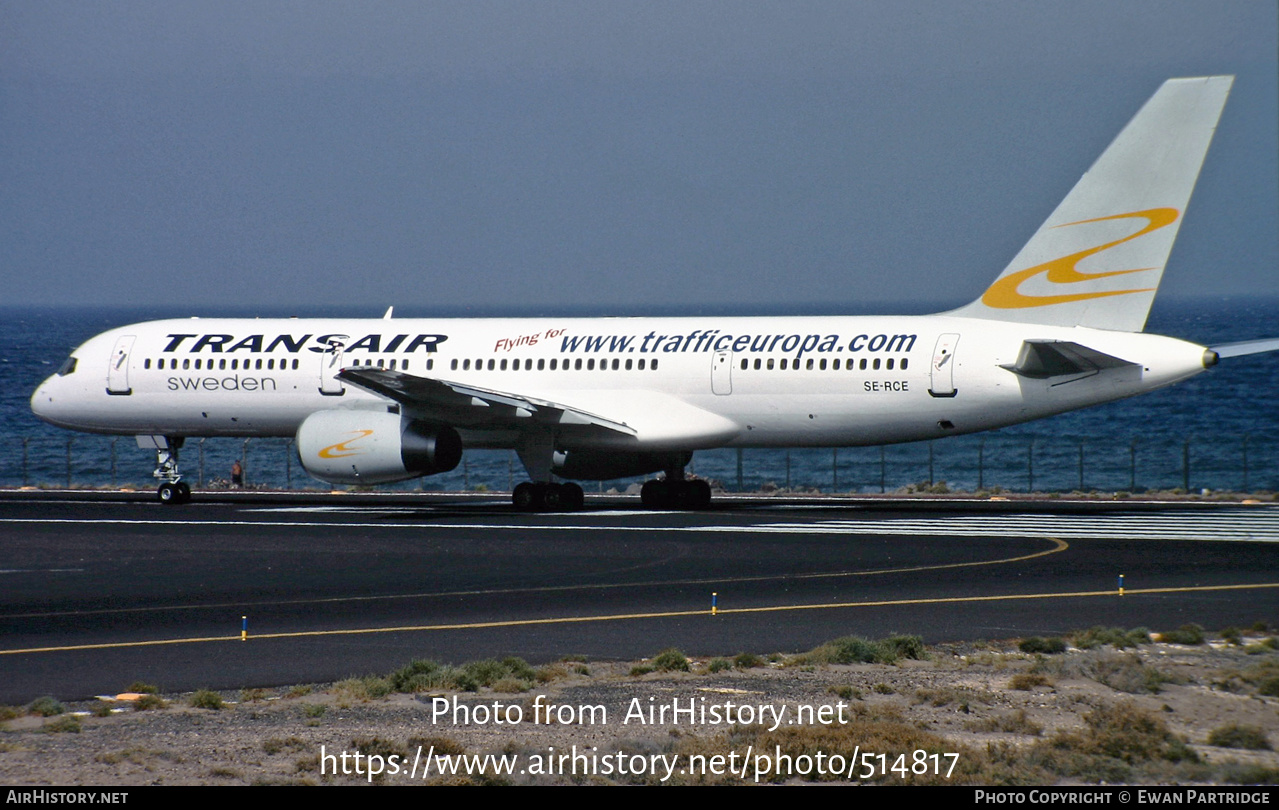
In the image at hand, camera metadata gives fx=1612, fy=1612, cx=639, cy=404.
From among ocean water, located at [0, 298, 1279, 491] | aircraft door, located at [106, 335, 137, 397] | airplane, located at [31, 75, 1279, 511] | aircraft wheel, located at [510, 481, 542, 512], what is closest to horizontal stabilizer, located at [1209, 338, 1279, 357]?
airplane, located at [31, 75, 1279, 511]

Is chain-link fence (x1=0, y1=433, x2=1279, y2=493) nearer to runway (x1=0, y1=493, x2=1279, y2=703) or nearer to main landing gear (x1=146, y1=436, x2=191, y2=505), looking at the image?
main landing gear (x1=146, y1=436, x2=191, y2=505)

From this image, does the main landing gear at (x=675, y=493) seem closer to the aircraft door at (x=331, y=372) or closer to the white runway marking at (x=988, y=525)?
the white runway marking at (x=988, y=525)

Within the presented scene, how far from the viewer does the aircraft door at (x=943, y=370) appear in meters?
33.3

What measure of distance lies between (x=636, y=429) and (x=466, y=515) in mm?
4357

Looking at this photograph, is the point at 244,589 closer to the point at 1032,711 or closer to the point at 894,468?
the point at 1032,711

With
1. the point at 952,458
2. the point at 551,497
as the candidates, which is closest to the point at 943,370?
the point at 551,497

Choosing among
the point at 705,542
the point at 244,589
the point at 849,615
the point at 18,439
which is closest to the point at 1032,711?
the point at 849,615

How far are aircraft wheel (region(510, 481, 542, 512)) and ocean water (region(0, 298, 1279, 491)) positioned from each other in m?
15.7

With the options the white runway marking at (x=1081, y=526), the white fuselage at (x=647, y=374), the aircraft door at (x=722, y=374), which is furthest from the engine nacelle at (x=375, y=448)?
the white runway marking at (x=1081, y=526)

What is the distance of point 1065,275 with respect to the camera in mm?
33375

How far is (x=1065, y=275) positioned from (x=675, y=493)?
34.5 feet

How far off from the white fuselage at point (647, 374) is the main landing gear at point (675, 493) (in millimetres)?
2272

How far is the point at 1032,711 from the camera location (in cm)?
1403
